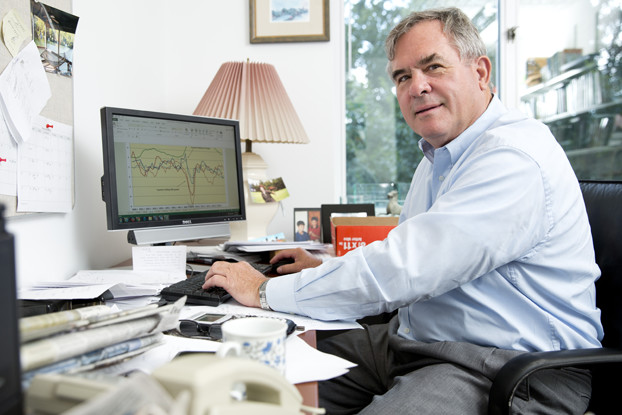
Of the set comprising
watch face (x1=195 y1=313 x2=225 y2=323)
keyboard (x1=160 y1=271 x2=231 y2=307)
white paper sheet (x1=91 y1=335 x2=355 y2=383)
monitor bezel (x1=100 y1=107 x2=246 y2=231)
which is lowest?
white paper sheet (x1=91 y1=335 x2=355 y2=383)

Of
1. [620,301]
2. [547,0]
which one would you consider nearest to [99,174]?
[620,301]

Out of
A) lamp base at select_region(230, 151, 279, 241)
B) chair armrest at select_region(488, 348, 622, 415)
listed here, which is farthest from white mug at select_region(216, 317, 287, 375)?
lamp base at select_region(230, 151, 279, 241)

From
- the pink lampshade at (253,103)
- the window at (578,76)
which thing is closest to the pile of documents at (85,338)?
the pink lampshade at (253,103)

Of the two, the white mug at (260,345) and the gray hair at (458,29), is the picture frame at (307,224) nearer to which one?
the gray hair at (458,29)

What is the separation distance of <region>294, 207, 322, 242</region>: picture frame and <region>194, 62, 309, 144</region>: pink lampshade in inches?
12.0

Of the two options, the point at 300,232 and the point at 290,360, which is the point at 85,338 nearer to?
the point at 290,360

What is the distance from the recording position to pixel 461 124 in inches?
44.7

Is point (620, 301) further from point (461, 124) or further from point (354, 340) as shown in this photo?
point (354, 340)

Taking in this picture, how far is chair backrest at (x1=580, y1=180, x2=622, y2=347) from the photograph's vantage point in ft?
3.03

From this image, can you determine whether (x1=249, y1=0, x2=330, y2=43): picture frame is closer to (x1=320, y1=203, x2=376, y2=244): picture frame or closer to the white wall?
the white wall

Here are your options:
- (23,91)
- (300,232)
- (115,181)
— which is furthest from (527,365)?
(300,232)

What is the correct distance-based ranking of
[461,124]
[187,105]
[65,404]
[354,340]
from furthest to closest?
[187,105] < [354,340] < [461,124] < [65,404]

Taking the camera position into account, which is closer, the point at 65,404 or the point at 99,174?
the point at 65,404

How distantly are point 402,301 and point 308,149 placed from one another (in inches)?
52.0
